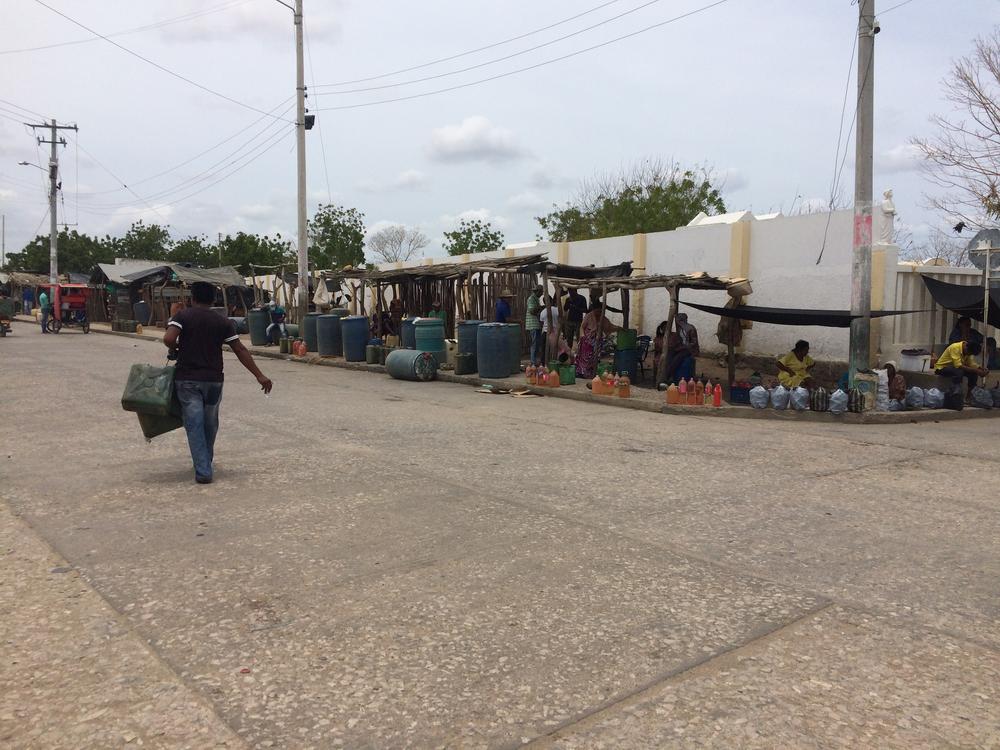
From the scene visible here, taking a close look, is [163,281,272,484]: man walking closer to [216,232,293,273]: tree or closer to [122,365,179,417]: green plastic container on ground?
[122,365,179,417]: green plastic container on ground

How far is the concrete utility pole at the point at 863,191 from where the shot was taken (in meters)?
12.0

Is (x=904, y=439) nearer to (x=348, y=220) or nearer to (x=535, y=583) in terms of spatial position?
(x=535, y=583)

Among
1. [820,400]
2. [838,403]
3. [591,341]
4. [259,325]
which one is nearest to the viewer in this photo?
[838,403]

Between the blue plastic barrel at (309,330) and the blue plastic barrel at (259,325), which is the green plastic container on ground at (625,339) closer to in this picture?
the blue plastic barrel at (309,330)

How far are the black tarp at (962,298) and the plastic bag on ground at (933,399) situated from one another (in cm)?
289

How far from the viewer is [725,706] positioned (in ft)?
10.2

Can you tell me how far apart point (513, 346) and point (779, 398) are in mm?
5725

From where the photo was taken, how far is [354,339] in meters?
19.9

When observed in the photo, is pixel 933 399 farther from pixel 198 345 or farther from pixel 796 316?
pixel 198 345

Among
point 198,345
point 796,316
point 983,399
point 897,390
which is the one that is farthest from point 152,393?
point 983,399

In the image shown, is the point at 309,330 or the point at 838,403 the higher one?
the point at 309,330

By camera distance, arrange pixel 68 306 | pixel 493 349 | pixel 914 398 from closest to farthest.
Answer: pixel 914 398
pixel 493 349
pixel 68 306

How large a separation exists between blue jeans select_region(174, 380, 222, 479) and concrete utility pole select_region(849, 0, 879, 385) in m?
9.39

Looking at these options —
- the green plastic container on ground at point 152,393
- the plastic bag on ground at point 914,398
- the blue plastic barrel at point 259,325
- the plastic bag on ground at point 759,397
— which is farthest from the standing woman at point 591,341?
the blue plastic barrel at point 259,325
